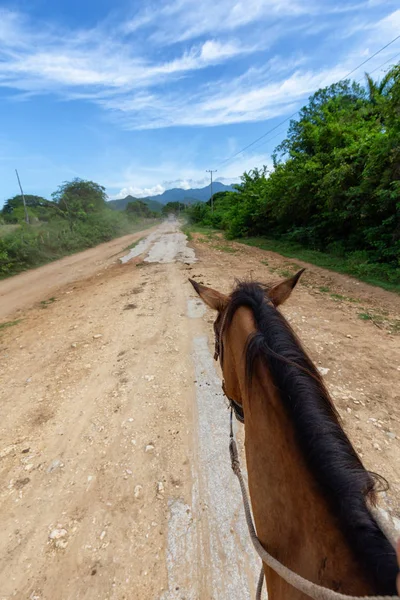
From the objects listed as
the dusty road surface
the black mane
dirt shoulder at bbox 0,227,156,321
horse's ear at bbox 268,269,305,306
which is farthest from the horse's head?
dirt shoulder at bbox 0,227,156,321

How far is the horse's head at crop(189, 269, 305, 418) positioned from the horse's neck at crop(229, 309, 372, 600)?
0.37m

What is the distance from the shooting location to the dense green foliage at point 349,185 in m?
8.12

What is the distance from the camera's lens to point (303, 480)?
95 centimetres

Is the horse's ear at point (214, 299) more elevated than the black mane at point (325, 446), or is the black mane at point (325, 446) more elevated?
the horse's ear at point (214, 299)

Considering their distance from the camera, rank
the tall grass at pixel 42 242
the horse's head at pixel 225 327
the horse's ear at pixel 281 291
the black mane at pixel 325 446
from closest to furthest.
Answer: the black mane at pixel 325 446 < the horse's head at pixel 225 327 < the horse's ear at pixel 281 291 < the tall grass at pixel 42 242

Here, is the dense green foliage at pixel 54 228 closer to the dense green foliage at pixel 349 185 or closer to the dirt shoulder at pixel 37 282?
the dirt shoulder at pixel 37 282

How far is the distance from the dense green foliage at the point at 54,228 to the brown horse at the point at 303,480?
49.4 feet

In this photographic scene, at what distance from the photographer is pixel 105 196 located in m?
40.8

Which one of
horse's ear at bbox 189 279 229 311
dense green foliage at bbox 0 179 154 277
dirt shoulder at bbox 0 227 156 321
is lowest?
dirt shoulder at bbox 0 227 156 321

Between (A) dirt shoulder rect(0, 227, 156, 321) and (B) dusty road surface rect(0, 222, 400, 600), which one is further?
(A) dirt shoulder rect(0, 227, 156, 321)

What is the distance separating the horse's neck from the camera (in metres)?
0.80

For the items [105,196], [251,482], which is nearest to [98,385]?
[251,482]

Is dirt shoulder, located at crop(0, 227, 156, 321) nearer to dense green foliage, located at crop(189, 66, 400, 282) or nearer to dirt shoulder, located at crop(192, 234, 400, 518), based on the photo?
dirt shoulder, located at crop(192, 234, 400, 518)

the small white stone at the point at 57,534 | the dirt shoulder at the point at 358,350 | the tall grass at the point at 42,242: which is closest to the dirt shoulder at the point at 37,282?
the tall grass at the point at 42,242
